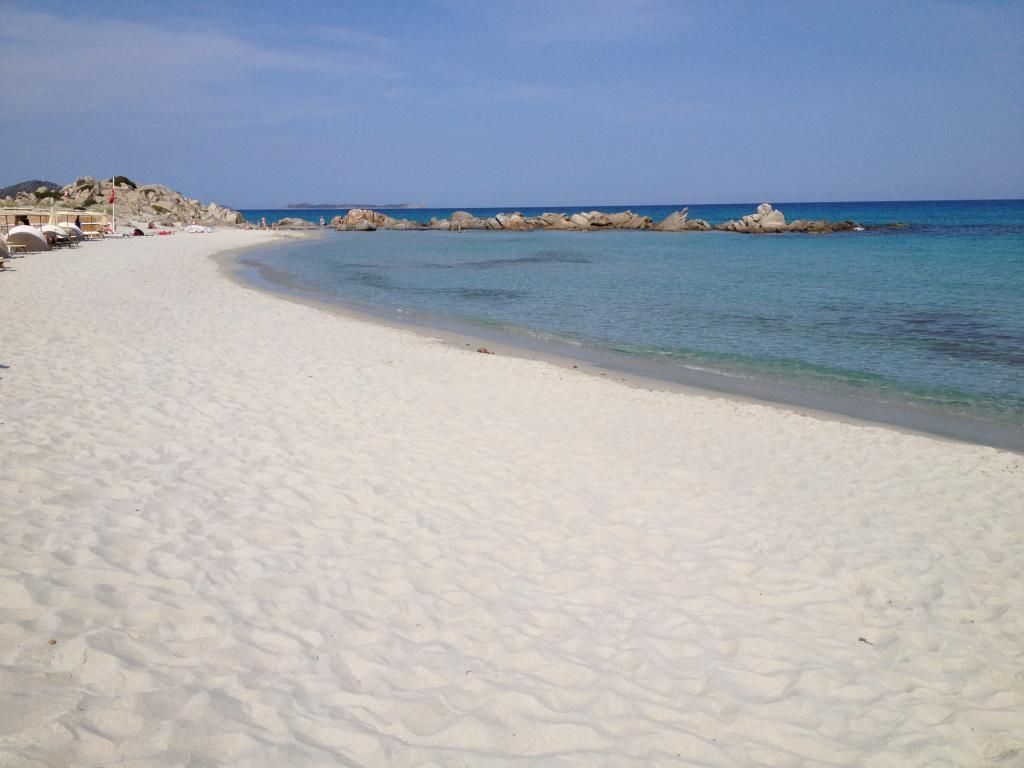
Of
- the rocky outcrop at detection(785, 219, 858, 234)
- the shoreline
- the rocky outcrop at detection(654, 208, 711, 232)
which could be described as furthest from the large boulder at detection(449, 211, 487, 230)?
the shoreline

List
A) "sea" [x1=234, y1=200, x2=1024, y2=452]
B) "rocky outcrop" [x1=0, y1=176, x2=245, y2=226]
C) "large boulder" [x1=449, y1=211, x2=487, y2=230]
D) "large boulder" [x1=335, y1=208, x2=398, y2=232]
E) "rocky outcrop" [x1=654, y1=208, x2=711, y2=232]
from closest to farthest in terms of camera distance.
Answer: "sea" [x1=234, y1=200, x2=1024, y2=452], "rocky outcrop" [x1=0, y1=176, x2=245, y2=226], "rocky outcrop" [x1=654, y1=208, x2=711, y2=232], "large boulder" [x1=449, y1=211, x2=487, y2=230], "large boulder" [x1=335, y1=208, x2=398, y2=232]

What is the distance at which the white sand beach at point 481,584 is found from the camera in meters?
3.36

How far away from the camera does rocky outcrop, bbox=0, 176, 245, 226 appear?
68500mm

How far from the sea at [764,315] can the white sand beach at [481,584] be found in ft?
9.59

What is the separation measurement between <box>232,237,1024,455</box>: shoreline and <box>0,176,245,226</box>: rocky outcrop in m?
58.3

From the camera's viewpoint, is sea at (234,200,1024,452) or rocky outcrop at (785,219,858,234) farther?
rocky outcrop at (785,219,858,234)

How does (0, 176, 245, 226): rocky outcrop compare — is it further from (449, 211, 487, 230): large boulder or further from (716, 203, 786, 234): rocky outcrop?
(716, 203, 786, 234): rocky outcrop

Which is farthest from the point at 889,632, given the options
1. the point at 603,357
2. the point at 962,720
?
the point at 603,357

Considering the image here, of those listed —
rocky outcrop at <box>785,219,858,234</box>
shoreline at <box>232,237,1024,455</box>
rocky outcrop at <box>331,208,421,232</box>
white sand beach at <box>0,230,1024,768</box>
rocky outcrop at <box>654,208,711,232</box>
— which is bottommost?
white sand beach at <box>0,230,1024,768</box>

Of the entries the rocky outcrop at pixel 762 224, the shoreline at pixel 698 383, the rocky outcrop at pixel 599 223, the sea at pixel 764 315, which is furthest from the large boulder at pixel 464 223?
the shoreline at pixel 698 383

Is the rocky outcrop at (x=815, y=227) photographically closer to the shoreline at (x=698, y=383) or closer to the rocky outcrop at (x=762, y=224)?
the rocky outcrop at (x=762, y=224)

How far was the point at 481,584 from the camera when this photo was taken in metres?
4.76

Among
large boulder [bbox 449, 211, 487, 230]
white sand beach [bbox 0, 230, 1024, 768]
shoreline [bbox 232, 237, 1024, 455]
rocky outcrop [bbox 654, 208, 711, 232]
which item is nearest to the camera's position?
white sand beach [bbox 0, 230, 1024, 768]

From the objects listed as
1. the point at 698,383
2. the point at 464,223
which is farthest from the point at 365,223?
the point at 698,383
